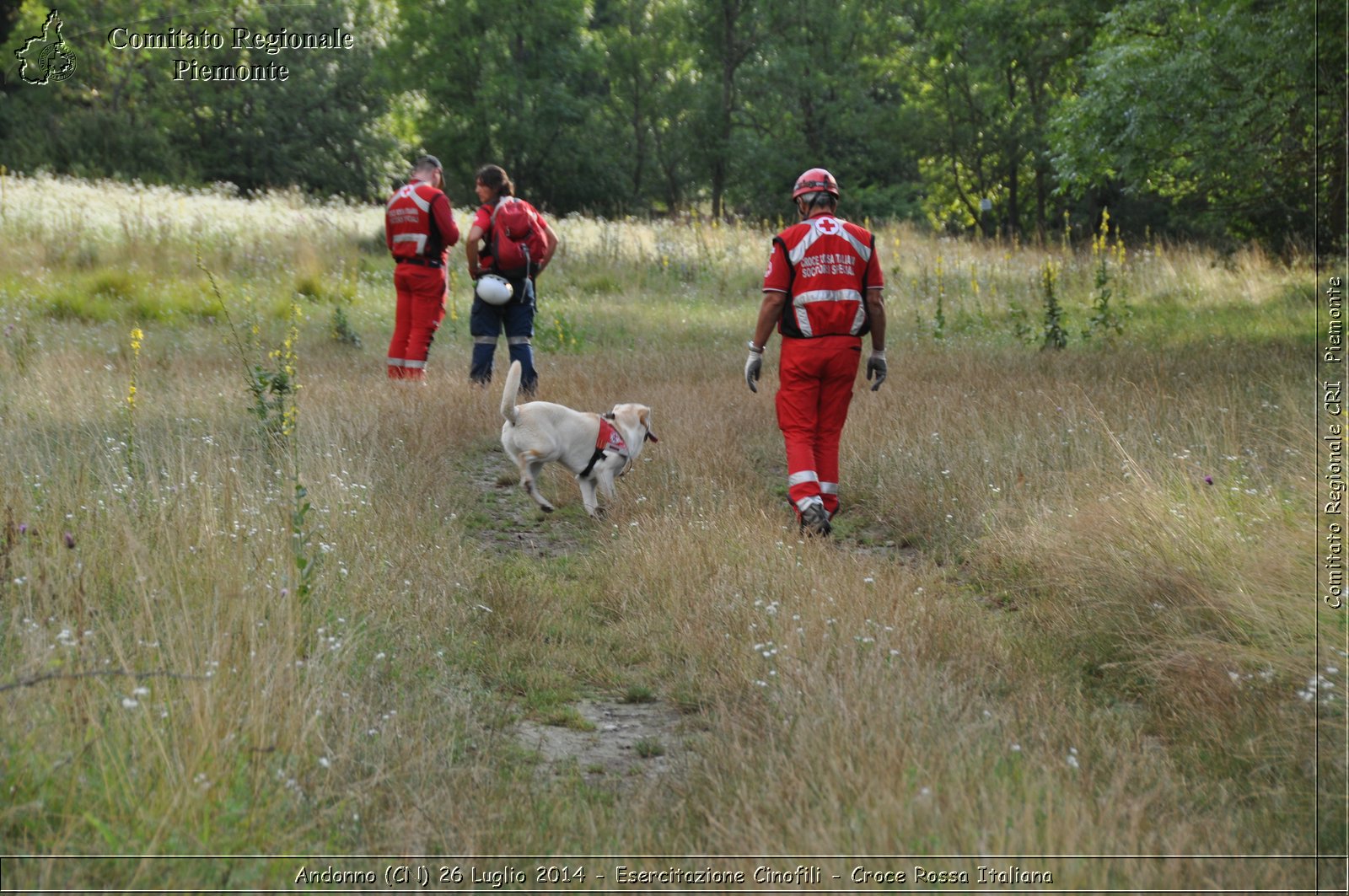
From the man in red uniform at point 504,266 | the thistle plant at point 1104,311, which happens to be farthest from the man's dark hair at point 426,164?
the thistle plant at point 1104,311

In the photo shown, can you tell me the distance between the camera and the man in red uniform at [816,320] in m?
6.69

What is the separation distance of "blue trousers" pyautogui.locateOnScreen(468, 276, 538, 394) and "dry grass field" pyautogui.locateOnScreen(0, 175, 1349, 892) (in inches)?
25.0

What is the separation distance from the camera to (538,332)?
Result: 48.6 feet

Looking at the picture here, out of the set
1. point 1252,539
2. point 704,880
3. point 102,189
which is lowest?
point 704,880

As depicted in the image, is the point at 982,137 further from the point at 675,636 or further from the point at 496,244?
the point at 675,636

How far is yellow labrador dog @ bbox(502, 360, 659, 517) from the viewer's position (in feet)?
23.9

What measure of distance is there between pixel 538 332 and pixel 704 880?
40.1 feet

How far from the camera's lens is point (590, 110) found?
151 ft

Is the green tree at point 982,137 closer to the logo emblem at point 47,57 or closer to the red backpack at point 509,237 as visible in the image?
the red backpack at point 509,237

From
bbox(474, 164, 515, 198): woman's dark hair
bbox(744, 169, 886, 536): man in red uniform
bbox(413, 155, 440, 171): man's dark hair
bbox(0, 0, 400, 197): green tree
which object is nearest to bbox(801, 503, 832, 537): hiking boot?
bbox(744, 169, 886, 536): man in red uniform

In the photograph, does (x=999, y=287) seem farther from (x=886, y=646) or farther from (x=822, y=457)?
(x=886, y=646)

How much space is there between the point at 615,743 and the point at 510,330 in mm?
6770

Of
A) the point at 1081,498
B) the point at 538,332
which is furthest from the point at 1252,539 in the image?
the point at 538,332

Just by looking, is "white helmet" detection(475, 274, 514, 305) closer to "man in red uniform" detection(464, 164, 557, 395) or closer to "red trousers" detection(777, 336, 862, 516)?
"man in red uniform" detection(464, 164, 557, 395)
